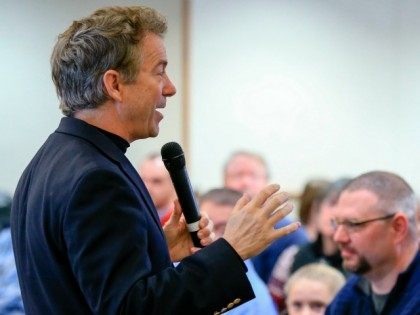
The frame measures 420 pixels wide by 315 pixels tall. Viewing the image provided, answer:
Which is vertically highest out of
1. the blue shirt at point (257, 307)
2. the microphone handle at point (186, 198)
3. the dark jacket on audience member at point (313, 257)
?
the microphone handle at point (186, 198)

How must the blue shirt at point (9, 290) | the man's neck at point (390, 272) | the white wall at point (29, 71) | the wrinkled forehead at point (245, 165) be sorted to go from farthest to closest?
the white wall at point (29, 71)
the wrinkled forehead at point (245, 165)
the blue shirt at point (9, 290)
the man's neck at point (390, 272)

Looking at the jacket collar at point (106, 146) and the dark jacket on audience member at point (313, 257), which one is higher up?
the jacket collar at point (106, 146)

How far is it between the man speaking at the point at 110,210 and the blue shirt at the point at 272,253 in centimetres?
232

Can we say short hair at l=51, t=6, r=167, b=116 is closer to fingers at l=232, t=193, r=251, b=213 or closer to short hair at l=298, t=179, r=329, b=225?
fingers at l=232, t=193, r=251, b=213

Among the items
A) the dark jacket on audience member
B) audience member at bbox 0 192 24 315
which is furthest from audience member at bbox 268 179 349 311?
audience member at bbox 0 192 24 315

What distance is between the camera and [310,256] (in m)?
3.71

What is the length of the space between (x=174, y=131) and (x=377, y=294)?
138 inches

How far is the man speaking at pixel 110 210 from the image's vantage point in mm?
1410

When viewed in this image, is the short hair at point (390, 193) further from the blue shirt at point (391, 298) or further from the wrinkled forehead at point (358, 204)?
the blue shirt at point (391, 298)

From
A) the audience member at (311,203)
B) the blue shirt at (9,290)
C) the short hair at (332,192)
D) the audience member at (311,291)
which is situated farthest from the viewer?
the audience member at (311,203)

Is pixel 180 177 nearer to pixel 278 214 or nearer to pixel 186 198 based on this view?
pixel 186 198

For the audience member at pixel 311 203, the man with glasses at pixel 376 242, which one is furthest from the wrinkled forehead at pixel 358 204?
the audience member at pixel 311 203

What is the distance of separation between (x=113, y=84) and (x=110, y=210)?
9.8 inches

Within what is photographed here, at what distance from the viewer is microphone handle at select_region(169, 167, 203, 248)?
166cm
